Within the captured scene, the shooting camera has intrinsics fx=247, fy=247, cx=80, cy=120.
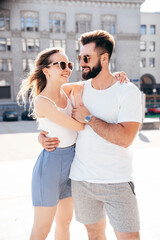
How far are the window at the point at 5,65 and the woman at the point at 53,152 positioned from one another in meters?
37.2

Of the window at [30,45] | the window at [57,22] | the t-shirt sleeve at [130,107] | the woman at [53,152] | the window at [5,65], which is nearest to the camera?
the t-shirt sleeve at [130,107]

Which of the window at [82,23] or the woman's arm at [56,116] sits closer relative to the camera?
the woman's arm at [56,116]

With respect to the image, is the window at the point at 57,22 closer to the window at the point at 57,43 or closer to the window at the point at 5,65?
the window at the point at 57,43

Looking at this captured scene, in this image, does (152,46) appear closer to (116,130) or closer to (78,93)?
(78,93)

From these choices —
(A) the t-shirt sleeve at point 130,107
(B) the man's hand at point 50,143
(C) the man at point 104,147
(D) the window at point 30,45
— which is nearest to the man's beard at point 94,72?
(C) the man at point 104,147

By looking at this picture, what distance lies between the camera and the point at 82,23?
39219mm

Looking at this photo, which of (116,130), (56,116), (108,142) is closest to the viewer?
(116,130)

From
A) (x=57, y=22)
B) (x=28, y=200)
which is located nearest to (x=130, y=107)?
(x=28, y=200)

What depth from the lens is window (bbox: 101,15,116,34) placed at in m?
40.0

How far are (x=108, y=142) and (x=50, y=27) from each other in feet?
129

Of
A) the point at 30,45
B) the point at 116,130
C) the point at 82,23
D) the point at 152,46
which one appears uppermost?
the point at 82,23

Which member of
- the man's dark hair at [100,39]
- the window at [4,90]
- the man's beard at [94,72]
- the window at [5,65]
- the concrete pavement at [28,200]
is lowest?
the concrete pavement at [28,200]

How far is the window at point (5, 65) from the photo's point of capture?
3728 cm

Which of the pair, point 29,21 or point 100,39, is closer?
point 100,39
